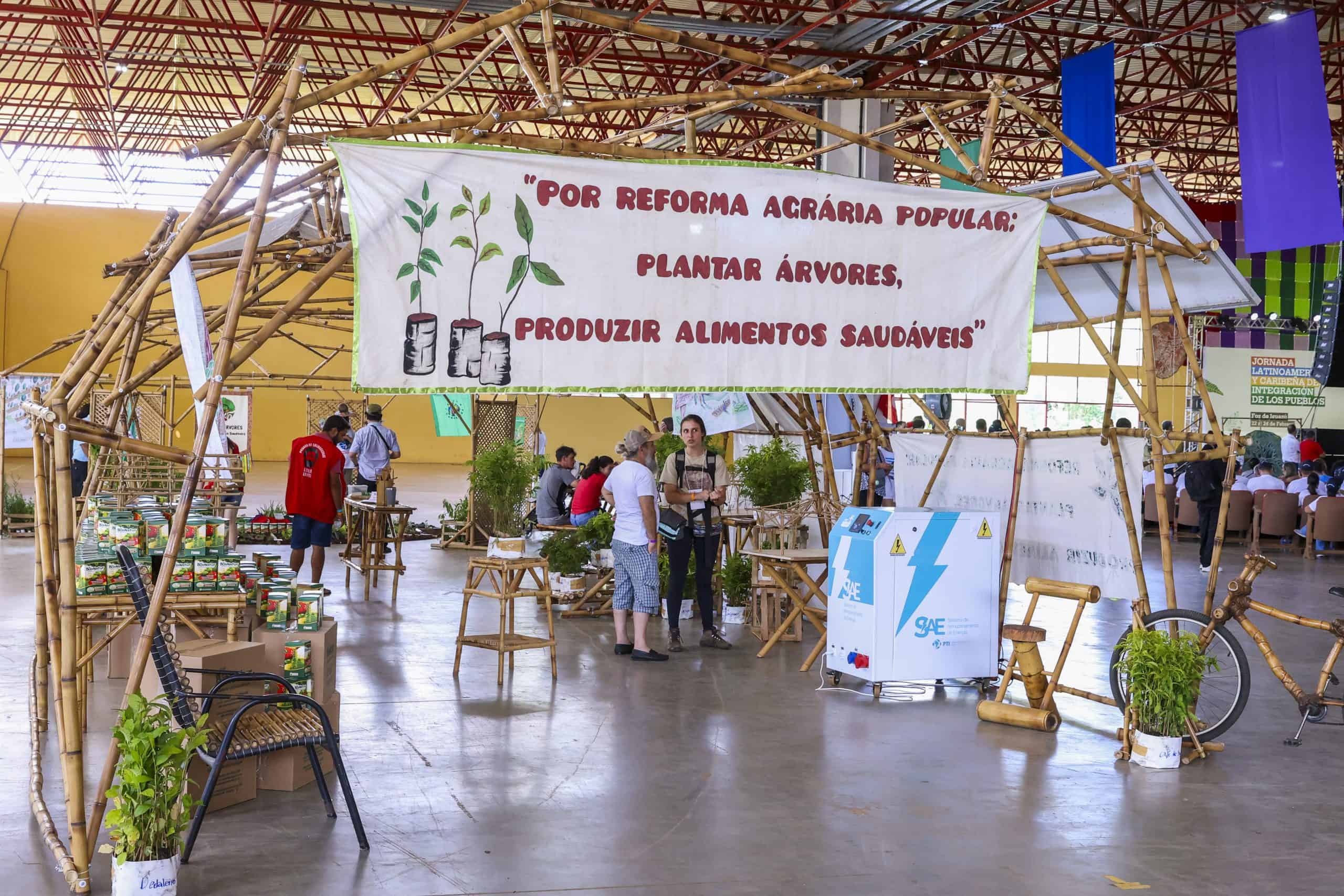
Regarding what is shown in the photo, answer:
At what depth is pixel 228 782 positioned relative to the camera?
4.42m

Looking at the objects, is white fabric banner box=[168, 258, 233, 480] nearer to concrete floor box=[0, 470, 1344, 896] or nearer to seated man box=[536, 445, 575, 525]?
concrete floor box=[0, 470, 1344, 896]

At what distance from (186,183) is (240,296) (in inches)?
959

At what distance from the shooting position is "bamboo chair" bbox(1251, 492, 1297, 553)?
1500 centimetres

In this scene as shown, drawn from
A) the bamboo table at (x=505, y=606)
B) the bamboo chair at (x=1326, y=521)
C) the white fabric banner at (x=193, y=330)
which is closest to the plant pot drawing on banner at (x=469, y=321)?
the white fabric banner at (x=193, y=330)

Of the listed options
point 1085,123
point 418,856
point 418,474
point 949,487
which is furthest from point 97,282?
point 418,856

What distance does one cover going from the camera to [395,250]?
413 centimetres

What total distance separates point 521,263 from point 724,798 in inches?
87.4

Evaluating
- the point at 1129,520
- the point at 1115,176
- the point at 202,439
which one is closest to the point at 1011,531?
the point at 1129,520

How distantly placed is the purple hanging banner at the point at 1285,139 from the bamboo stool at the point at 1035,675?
5.60m

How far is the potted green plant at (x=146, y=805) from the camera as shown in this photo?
3449 millimetres

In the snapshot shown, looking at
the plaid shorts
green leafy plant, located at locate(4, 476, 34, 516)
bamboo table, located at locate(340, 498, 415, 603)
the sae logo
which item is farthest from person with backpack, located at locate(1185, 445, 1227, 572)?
green leafy plant, located at locate(4, 476, 34, 516)

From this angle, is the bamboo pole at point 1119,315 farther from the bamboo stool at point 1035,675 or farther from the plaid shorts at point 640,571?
the plaid shorts at point 640,571

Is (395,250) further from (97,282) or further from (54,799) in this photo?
(97,282)

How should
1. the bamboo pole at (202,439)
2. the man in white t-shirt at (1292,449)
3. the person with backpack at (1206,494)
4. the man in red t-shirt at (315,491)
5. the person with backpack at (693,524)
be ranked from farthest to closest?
1. the man in white t-shirt at (1292,449)
2. the person with backpack at (1206,494)
3. the man in red t-shirt at (315,491)
4. the person with backpack at (693,524)
5. the bamboo pole at (202,439)
